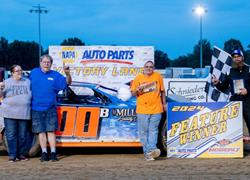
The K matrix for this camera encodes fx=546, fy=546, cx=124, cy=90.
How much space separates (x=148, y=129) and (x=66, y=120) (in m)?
1.45

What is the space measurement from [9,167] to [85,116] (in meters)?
1.61

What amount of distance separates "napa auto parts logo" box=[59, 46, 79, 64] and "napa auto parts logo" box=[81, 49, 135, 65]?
0.24 metres

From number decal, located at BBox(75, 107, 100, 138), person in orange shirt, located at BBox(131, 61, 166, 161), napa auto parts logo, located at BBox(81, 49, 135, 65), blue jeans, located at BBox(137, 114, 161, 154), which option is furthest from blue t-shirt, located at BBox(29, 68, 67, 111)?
napa auto parts logo, located at BBox(81, 49, 135, 65)

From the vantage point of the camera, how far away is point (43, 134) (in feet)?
30.2

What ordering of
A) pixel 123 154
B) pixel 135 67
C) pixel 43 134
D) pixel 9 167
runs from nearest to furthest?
pixel 9 167, pixel 43 134, pixel 123 154, pixel 135 67

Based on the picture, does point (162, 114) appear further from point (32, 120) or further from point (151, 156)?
point (32, 120)

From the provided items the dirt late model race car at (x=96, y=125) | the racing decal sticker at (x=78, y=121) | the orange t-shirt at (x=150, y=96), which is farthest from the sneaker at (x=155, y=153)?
the racing decal sticker at (x=78, y=121)

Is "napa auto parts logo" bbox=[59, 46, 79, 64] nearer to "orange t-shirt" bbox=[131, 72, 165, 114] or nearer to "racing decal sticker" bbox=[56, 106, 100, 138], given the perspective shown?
"racing decal sticker" bbox=[56, 106, 100, 138]

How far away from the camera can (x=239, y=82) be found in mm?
9727

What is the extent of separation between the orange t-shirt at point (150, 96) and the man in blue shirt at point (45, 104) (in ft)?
4.47

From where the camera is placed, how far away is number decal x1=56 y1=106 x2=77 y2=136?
374 inches

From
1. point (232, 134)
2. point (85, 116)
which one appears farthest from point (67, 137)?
point (232, 134)

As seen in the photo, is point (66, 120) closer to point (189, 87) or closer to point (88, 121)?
point (88, 121)

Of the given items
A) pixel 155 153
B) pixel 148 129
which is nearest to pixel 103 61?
pixel 148 129
